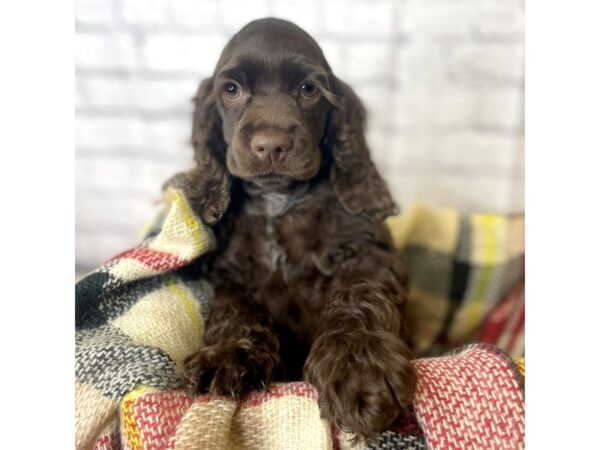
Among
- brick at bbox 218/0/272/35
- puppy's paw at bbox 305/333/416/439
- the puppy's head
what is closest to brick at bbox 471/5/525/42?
the puppy's head

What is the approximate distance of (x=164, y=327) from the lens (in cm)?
160

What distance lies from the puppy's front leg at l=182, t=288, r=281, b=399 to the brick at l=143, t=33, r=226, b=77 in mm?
814

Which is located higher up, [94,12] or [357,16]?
[357,16]

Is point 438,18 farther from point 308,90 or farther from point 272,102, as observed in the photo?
point 272,102

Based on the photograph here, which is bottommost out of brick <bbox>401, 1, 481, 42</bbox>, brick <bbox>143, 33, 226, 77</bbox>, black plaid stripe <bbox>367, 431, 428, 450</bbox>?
black plaid stripe <bbox>367, 431, 428, 450</bbox>

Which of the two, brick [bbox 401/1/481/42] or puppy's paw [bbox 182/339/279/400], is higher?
brick [bbox 401/1/481/42]

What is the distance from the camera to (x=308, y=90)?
176 centimetres

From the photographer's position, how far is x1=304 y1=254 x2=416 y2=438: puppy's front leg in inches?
46.6

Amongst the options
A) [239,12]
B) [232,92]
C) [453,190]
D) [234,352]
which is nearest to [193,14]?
[239,12]

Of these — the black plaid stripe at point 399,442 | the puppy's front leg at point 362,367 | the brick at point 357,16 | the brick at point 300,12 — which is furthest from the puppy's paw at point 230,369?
the brick at point 357,16

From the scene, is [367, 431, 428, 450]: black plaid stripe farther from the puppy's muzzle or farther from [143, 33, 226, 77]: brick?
[143, 33, 226, 77]: brick

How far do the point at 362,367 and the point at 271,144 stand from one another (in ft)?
2.13

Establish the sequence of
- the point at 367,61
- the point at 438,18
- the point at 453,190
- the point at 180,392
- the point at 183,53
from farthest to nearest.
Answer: the point at 453,190 < the point at 367,61 < the point at 438,18 < the point at 183,53 < the point at 180,392
